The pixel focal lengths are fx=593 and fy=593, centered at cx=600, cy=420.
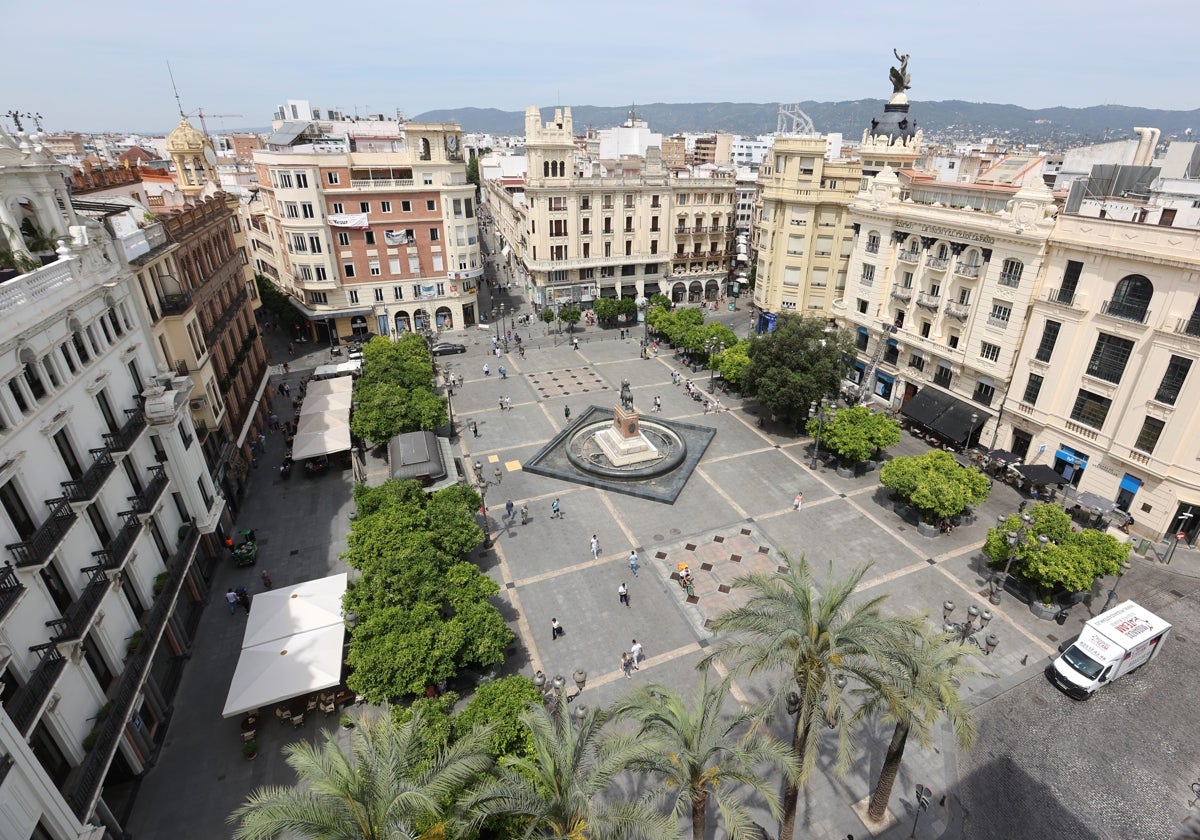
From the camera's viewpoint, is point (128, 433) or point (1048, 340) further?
point (1048, 340)

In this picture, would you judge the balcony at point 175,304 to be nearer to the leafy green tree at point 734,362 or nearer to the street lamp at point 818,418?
the leafy green tree at point 734,362

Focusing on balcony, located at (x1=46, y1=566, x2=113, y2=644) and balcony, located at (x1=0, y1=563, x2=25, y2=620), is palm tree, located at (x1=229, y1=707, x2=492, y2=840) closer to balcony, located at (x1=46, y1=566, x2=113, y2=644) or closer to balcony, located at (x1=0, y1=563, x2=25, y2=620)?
balcony, located at (x1=0, y1=563, x2=25, y2=620)

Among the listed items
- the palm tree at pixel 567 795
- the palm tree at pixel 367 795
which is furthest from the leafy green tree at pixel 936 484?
the palm tree at pixel 367 795

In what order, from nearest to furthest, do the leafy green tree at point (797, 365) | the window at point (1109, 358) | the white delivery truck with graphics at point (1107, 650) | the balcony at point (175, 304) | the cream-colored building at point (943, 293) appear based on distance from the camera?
the white delivery truck with graphics at point (1107, 650) < the balcony at point (175, 304) < the window at point (1109, 358) < the cream-colored building at point (943, 293) < the leafy green tree at point (797, 365)

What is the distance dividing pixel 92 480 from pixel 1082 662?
123 ft

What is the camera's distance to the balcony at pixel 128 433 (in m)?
21.8

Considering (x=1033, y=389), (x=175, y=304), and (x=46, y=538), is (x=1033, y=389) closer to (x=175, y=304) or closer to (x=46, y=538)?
(x=46, y=538)

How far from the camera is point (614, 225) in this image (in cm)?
7038

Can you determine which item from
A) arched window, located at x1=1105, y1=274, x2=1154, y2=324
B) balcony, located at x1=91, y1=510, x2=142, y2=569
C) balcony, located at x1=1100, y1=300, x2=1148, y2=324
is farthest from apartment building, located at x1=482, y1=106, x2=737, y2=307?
balcony, located at x1=91, y1=510, x2=142, y2=569

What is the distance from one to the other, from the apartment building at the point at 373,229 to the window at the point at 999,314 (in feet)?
157

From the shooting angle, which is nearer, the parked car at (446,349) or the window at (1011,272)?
the window at (1011,272)

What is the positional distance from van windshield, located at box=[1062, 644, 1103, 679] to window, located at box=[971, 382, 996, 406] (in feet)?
69.9

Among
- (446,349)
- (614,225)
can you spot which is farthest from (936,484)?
(614,225)

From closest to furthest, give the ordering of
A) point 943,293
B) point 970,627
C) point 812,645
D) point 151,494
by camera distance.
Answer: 1. point 812,645
2. point 970,627
3. point 151,494
4. point 943,293
